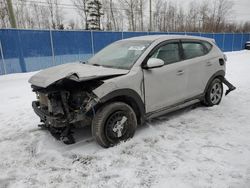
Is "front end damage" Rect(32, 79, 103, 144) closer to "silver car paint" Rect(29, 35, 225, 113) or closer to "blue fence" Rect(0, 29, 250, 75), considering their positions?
"silver car paint" Rect(29, 35, 225, 113)

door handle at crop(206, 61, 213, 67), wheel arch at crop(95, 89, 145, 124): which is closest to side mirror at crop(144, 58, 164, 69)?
wheel arch at crop(95, 89, 145, 124)

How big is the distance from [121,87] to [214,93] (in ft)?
9.50

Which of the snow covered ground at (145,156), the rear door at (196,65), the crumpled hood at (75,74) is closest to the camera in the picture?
the snow covered ground at (145,156)

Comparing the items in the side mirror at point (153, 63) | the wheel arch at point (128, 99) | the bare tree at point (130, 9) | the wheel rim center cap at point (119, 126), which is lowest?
the wheel rim center cap at point (119, 126)

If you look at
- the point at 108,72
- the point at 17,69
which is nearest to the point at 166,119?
the point at 108,72

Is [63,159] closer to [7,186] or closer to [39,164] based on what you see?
[39,164]

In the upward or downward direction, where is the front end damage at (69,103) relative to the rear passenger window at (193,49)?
downward

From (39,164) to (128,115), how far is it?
1.50m

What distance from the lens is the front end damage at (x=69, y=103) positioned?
3195 millimetres

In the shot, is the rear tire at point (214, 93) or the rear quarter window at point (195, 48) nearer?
the rear quarter window at point (195, 48)

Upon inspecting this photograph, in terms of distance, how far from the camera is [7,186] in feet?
8.75

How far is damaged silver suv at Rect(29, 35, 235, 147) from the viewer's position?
3.22 meters

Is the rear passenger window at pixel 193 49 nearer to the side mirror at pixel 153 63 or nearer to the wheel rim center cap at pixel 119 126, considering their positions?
the side mirror at pixel 153 63

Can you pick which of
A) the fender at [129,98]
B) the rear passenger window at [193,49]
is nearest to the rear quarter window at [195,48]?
the rear passenger window at [193,49]
